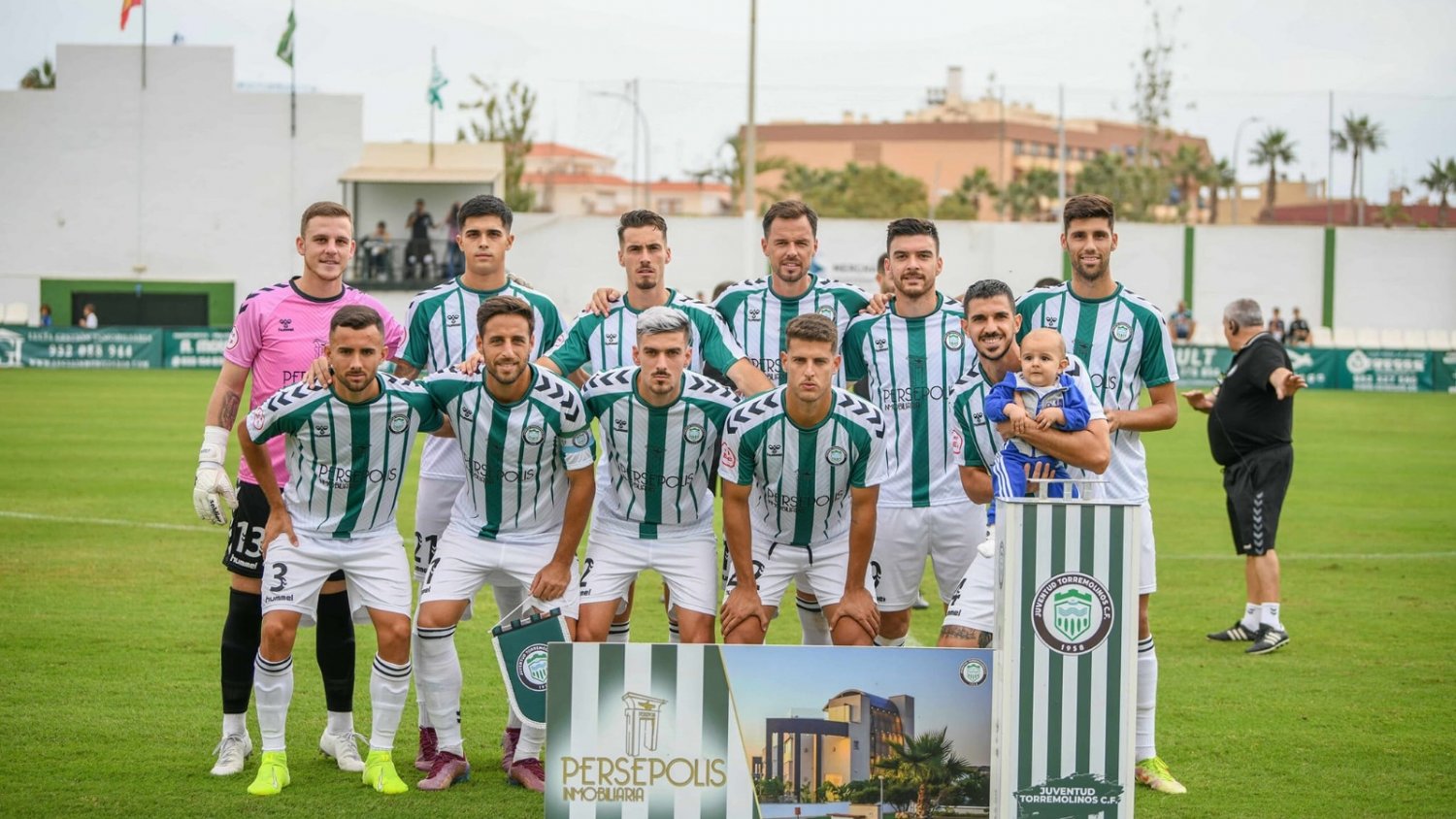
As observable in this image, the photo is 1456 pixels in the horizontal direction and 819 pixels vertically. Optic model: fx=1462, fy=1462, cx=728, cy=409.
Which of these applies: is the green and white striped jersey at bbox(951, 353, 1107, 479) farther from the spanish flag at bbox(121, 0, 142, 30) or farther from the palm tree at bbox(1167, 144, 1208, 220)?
the palm tree at bbox(1167, 144, 1208, 220)

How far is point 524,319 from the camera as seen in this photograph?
5762mm

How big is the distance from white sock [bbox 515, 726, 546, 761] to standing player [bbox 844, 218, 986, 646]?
1607 millimetres

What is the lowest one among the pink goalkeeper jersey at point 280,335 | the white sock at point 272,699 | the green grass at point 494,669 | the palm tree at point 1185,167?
Answer: the green grass at point 494,669

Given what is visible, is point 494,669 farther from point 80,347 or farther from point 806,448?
Answer: point 80,347

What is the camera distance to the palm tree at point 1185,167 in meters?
60.4

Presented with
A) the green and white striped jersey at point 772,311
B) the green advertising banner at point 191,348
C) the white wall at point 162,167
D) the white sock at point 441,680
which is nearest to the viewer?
the white sock at point 441,680

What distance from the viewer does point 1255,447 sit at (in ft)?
30.6

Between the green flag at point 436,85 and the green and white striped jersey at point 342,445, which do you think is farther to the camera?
the green flag at point 436,85

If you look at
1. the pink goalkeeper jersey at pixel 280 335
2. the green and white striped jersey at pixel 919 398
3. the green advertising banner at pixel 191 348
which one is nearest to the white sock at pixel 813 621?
the green and white striped jersey at pixel 919 398

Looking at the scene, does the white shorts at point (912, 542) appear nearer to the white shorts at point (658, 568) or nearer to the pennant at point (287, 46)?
the white shorts at point (658, 568)

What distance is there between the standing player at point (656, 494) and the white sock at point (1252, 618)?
14.3 feet

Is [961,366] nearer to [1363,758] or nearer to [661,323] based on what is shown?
[661,323]

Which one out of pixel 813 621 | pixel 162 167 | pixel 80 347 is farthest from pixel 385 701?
pixel 162 167

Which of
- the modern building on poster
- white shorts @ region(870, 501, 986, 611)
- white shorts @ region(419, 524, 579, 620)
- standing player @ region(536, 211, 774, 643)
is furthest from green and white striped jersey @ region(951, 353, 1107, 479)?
white shorts @ region(419, 524, 579, 620)
